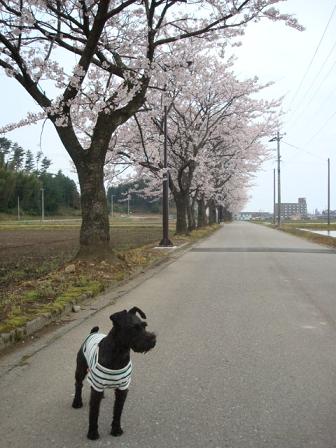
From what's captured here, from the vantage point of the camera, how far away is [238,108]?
32.7 metres

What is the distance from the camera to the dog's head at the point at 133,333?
3.49m

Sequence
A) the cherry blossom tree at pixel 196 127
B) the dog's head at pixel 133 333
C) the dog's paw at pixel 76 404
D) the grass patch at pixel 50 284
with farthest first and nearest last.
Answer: the cherry blossom tree at pixel 196 127 < the grass patch at pixel 50 284 < the dog's paw at pixel 76 404 < the dog's head at pixel 133 333

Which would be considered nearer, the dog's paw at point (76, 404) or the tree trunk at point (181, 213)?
the dog's paw at point (76, 404)

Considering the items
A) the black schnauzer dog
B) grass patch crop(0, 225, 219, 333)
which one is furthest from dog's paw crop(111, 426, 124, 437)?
grass patch crop(0, 225, 219, 333)

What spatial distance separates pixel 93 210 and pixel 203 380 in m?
8.65

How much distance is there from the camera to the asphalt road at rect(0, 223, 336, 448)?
3.83 m

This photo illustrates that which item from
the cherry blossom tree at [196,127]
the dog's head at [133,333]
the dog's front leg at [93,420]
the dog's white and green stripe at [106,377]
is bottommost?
the dog's front leg at [93,420]

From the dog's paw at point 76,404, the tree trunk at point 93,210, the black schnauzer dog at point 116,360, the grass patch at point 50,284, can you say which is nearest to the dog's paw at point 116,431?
the black schnauzer dog at point 116,360

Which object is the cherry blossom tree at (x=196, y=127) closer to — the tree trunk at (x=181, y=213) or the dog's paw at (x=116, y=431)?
the tree trunk at (x=181, y=213)

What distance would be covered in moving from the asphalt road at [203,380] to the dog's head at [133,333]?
2.41 ft

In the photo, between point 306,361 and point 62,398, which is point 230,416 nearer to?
point 62,398

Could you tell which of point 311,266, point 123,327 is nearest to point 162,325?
point 123,327

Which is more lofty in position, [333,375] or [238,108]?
[238,108]

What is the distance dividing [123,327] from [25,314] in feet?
14.3
